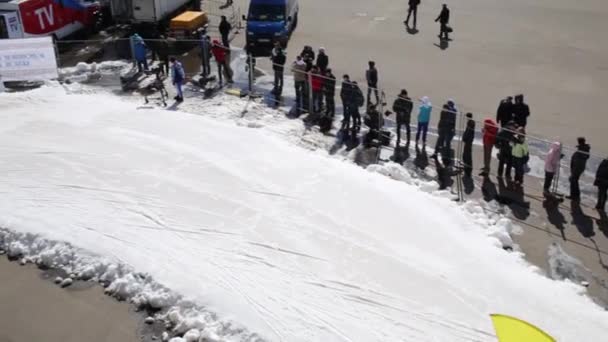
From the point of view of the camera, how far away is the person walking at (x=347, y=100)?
16859 millimetres

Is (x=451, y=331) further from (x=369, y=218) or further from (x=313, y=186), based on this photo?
(x=313, y=186)

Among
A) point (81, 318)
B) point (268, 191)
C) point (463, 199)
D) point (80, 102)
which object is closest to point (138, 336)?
point (81, 318)

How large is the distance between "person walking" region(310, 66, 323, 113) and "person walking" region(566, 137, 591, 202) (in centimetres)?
711

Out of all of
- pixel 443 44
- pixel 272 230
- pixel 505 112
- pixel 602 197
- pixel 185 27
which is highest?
pixel 185 27

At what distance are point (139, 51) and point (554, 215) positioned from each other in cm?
1419

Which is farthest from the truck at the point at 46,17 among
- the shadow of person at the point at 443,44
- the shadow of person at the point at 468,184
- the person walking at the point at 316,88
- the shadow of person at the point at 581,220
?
the shadow of person at the point at 581,220

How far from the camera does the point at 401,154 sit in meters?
16.3

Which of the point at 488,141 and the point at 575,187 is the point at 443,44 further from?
the point at 575,187

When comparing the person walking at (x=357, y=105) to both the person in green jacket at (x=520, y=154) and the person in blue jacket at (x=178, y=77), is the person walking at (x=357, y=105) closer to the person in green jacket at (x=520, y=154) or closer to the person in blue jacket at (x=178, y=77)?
the person in green jacket at (x=520, y=154)

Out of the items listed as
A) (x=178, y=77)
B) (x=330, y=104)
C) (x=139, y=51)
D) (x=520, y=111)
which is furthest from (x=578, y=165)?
(x=139, y=51)

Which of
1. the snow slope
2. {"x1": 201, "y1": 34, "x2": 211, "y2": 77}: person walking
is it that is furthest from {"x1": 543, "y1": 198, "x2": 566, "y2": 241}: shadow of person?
{"x1": 201, "y1": 34, "x2": 211, "y2": 77}: person walking

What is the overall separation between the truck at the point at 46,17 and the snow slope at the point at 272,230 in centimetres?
824

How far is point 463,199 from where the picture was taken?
564 inches

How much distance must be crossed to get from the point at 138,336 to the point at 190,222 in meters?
2.90
